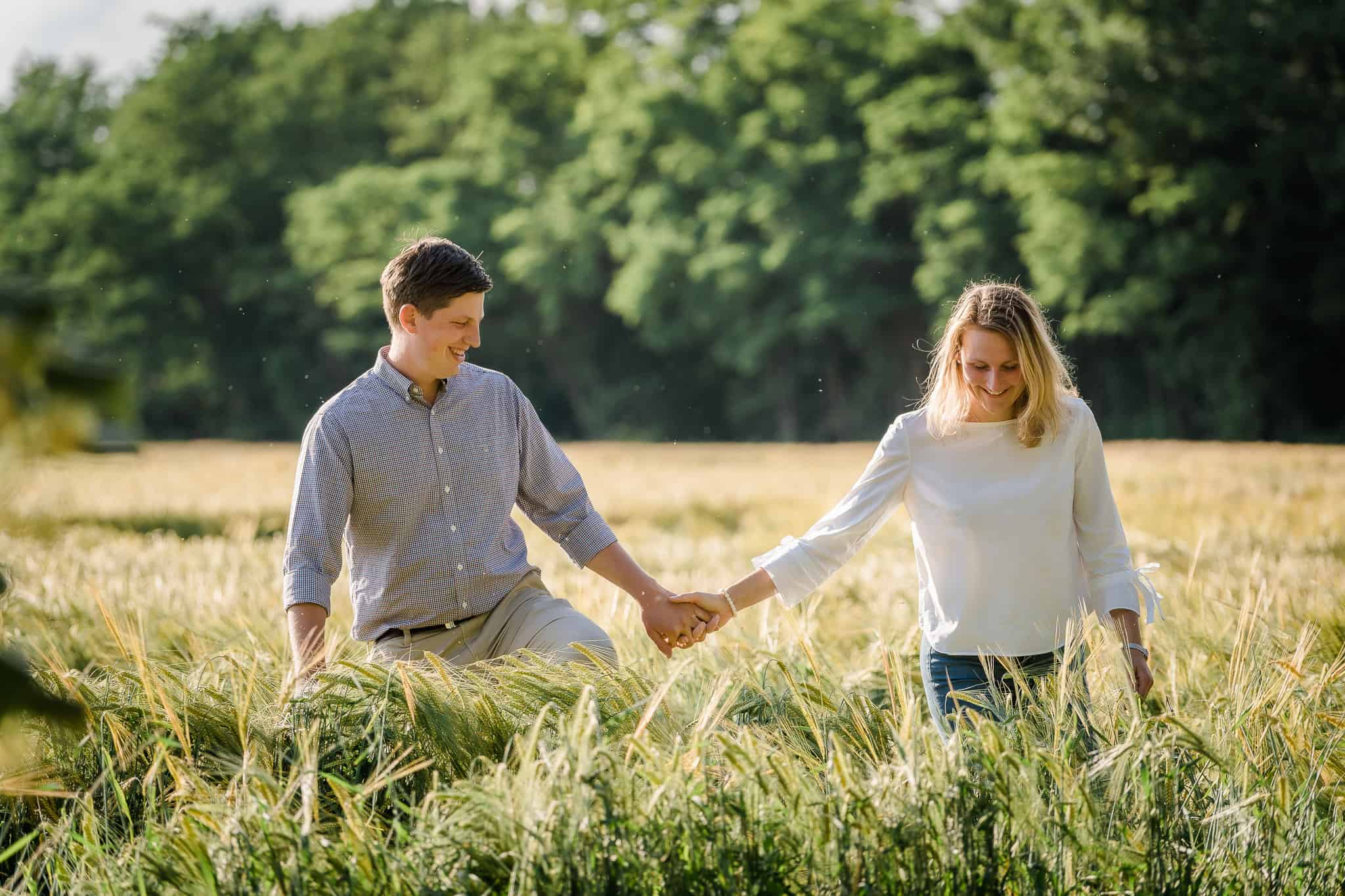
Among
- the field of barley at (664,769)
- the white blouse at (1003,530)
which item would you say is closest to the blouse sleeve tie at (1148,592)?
the white blouse at (1003,530)

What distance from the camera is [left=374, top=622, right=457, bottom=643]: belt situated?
4.38m

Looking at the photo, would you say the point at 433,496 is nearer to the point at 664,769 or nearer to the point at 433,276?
the point at 433,276

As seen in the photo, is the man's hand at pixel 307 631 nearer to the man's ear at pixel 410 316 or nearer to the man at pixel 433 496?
the man at pixel 433 496

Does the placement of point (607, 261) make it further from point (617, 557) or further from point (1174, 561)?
point (617, 557)

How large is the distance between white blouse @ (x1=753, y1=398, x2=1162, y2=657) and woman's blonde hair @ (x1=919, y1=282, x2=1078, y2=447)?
0.06 metres

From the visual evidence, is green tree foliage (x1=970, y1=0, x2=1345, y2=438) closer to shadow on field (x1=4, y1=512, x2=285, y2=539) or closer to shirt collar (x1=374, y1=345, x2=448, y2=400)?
shadow on field (x1=4, y1=512, x2=285, y2=539)

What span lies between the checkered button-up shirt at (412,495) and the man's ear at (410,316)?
0.16 meters

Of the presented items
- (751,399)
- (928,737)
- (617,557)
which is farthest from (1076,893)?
(751,399)

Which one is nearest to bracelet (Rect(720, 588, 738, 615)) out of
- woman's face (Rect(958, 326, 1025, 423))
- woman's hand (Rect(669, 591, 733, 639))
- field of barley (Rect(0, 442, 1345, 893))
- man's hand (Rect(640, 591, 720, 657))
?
woman's hand (Rect(669, 591, 733, 639))

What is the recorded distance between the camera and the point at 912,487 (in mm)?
4039

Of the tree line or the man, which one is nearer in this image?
→ the man

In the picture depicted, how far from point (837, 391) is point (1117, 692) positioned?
39.2 meters

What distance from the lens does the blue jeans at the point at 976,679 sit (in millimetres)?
3611

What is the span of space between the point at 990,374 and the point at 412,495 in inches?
73.0
